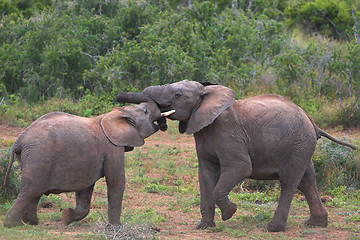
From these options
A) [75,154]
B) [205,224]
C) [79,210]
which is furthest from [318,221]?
[75,154]

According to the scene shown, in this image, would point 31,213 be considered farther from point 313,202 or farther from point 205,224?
point 313,202

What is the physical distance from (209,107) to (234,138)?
48cm

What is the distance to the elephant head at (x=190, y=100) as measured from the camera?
7672mm

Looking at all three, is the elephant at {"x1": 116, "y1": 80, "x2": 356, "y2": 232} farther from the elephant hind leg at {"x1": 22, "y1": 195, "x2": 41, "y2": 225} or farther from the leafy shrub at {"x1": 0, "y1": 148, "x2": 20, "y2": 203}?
the leafy shrub at {"x1": 0, "y1": 148, "x2": 20, "y2": 203}

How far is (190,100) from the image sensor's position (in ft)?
25.7

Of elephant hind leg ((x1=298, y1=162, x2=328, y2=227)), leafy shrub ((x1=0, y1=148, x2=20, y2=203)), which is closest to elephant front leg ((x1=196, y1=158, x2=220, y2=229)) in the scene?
elephant hind leg ((x1=298, y1=162, x2=328, y2=227))

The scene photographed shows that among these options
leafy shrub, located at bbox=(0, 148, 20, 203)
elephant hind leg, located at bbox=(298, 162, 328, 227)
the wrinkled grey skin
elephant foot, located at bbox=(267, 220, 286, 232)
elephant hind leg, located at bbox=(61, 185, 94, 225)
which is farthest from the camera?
leafy shrub, located at bbox=(0, 148, 20, 203)

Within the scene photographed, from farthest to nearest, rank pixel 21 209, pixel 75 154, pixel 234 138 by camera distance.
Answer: pixel 234 138, pixel 75 154, pixel 21 209

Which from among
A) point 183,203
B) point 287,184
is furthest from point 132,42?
point 287,184

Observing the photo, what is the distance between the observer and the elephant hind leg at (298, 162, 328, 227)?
8227 mm

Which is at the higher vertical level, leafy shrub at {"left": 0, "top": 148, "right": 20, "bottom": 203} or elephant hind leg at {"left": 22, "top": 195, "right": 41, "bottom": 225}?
elephant hind leg at {"left": 22, "top": 195, "right": 41, "bottom": 225}

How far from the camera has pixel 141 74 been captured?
15.4 metres

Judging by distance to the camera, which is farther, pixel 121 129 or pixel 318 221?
pixel 318 221

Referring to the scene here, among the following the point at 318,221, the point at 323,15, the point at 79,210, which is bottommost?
the point at 323,15
